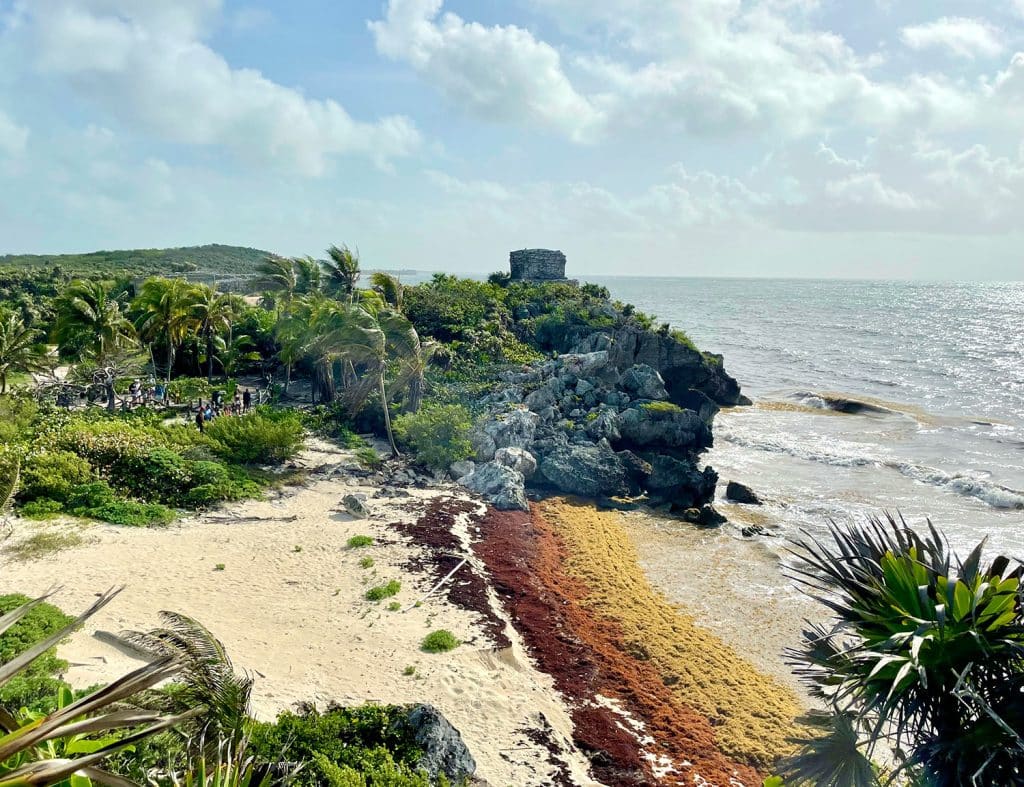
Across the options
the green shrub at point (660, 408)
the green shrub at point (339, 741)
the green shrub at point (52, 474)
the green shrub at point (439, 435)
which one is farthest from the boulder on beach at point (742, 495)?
the green shrub at point (52, 474)

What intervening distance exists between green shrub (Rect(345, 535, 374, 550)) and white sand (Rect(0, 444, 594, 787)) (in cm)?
21

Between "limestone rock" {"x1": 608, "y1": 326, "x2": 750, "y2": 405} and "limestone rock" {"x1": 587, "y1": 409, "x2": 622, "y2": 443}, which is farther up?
"limestone rock" {"x1": 608, "y1": 326, "x2": 750, "y2": 405}

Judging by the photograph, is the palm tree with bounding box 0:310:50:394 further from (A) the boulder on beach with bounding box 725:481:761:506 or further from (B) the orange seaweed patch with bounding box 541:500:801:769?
(A) the boulder on beach with bounding box 725:481:761:506

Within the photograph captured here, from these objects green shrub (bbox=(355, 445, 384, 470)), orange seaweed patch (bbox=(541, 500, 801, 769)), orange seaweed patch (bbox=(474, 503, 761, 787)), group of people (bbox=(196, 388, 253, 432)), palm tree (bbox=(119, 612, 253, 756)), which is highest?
palm tree (bbox=(119, 612, 253, 756))

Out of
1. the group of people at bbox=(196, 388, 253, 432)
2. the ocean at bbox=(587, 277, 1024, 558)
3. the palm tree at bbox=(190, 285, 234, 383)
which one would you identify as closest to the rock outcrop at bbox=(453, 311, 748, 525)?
the ocean at bbox=(587, 277, 1024, 558)

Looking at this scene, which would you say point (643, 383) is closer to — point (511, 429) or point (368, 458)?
point (511, 429)

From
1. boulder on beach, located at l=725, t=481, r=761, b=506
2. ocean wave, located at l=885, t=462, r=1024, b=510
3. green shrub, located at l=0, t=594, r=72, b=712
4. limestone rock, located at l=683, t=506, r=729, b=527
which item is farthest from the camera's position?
ocean wave, located at l=885, t=462, r=1024, b=510

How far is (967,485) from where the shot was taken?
26109 millimetres

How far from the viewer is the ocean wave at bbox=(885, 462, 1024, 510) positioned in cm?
2461

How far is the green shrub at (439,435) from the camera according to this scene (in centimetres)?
2362

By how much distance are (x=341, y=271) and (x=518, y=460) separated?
75.0 ft

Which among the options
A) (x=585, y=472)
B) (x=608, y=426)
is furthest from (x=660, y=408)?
(x=585, y=472)

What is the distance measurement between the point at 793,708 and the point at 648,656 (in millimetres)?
2825

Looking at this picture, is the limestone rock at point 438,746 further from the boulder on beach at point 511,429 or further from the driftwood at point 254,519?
the boulder on beach at point 511,429
